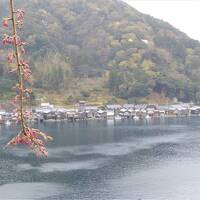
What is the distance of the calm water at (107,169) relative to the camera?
31719 millimetres

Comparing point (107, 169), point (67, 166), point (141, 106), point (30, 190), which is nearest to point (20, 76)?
point (30, 190)

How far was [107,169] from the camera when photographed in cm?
4044

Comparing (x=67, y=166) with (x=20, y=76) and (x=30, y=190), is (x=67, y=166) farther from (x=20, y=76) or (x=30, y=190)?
(x=20, y=76)

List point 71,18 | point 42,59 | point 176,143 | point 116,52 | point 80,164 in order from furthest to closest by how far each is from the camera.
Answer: point 71,18
point 116,52
point 42,59
point 176,143
point 80,164

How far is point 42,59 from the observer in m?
111

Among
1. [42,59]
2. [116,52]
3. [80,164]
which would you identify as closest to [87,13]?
[116,52]

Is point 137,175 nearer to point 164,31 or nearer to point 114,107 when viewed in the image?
point 114,107

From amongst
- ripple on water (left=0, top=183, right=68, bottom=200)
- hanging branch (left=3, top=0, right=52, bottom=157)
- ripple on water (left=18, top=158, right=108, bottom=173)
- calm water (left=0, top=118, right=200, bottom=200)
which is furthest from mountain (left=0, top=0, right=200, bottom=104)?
hanging branch (left=3, top=0, right=52, bottom=157)

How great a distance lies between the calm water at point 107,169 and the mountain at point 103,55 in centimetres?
3757

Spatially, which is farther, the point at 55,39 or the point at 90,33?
the point at 90,33

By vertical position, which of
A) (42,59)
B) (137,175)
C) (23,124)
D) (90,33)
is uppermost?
(90,33)

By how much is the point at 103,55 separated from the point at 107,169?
86.7m

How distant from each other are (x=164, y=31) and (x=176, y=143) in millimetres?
96707

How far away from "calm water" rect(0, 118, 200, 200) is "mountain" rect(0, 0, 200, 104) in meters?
37.6
